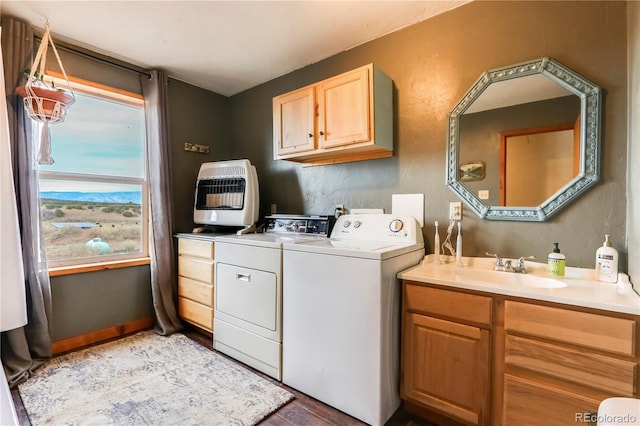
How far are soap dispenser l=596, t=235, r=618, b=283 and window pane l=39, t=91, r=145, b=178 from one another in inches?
130

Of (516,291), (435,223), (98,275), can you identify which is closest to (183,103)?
(98,275)

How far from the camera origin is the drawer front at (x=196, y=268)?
2.41 metres

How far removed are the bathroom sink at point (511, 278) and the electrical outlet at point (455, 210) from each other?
34 centimetres

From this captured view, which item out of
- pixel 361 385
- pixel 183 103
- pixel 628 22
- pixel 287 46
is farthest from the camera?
pixel 183 103

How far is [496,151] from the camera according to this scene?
1.78 meters

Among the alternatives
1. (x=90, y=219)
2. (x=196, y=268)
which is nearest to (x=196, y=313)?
(x=196, y=268)

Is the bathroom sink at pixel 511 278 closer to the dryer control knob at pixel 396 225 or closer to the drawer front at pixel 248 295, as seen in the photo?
the dryer control knob at pixel 396 225

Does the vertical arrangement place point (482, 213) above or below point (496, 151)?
below

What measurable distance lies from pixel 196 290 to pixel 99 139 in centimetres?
150

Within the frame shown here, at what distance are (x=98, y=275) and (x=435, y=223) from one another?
2644 mm

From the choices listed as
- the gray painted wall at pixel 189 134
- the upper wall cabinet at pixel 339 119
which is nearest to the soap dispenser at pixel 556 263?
the upper wall cabinet at pixel 339 119

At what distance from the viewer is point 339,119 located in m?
2.10

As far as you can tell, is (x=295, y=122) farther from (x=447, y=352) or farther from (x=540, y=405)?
(x=540, y=405)

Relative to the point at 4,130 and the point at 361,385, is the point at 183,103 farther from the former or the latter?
the point at 361,385
